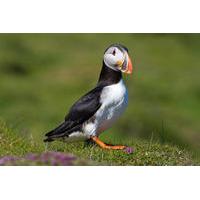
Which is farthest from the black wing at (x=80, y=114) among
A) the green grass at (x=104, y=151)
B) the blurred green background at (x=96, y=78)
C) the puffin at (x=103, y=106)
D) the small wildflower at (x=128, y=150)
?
the blurred green background at (x=96, y=78)

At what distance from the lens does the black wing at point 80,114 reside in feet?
39.5

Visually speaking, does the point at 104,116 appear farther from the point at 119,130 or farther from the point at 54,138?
the point at 119,130

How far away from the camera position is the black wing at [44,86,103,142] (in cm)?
1205

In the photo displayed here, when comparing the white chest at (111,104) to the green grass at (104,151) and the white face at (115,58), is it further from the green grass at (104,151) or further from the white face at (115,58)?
the green grass at (104,151)

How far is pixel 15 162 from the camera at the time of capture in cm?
1125

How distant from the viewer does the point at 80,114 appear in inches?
478

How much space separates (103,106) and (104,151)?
0.57 meters

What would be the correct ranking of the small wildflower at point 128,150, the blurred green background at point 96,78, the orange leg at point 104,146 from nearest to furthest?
1. the small wildflower at point 128,150
2. the orange leg at point 104,146
3. the blurred green background at point 96,78

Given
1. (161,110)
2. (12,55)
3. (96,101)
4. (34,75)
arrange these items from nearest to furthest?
(96,101) → (161,110) → (34,75) → (12,55)

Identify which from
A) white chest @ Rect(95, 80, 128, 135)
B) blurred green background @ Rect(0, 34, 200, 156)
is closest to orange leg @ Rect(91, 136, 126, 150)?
white chest @ Rect(95, 80, 128, 135)

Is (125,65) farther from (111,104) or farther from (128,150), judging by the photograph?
(128,150)

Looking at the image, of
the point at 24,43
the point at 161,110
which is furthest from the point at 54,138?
the point at 24,43

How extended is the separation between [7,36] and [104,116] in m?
21.6

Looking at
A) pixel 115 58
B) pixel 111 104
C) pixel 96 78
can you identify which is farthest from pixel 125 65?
pixel 96 78
